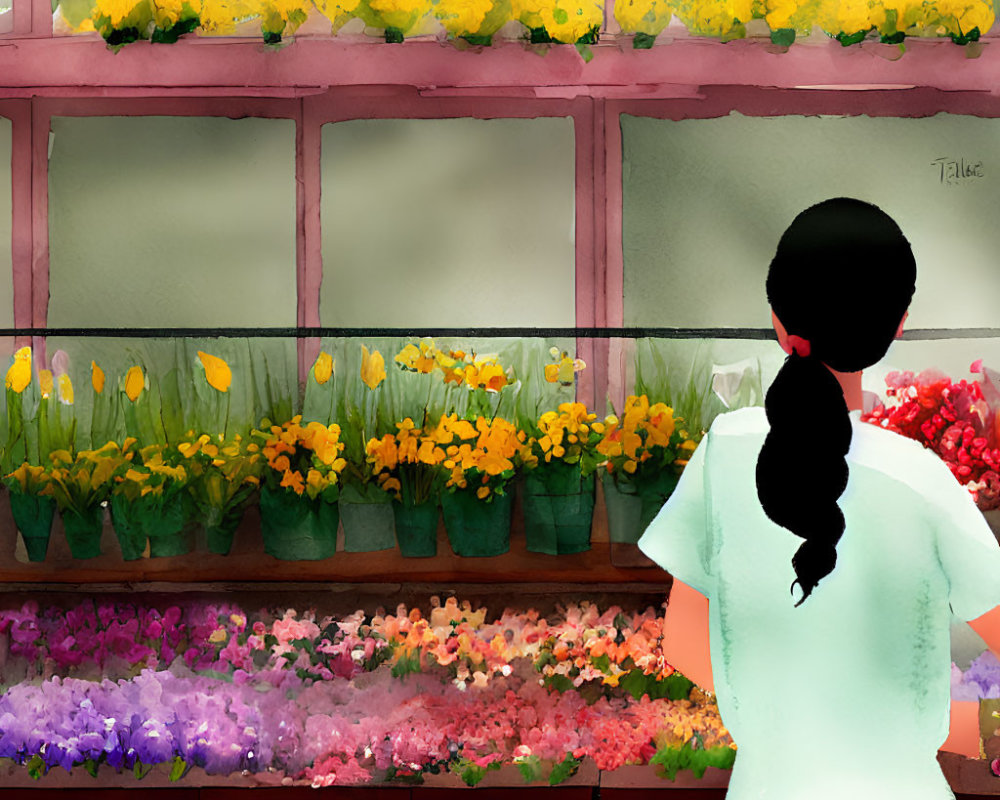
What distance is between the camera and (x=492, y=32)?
2883mm

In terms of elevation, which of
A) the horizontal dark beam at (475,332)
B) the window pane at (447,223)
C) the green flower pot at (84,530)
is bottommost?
the green flower pot at (84,530)

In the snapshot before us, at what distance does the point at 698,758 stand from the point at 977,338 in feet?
4.62

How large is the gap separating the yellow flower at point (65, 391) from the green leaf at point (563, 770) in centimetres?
171

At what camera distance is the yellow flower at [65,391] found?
2.96 meters

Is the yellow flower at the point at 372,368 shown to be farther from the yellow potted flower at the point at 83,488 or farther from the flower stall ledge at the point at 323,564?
the yellow potted flower at the point at 83,488

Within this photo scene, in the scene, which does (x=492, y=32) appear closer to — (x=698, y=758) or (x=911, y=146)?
(x=911, y=146)

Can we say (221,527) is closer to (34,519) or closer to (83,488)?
(83,488)

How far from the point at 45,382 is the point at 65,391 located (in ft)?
0.21

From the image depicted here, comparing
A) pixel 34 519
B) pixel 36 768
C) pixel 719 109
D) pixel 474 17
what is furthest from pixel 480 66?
pixel 36 768

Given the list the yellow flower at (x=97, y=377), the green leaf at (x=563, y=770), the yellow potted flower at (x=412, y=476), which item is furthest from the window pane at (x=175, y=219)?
the green leaf at (x=563, y=770)

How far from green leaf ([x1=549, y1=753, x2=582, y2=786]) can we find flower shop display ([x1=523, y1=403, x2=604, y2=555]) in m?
0.56

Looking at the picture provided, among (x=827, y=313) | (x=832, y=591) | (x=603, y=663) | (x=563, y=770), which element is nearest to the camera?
(x=832, y=591)

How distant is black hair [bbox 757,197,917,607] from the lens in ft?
4.16

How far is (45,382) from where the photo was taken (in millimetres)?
2971
